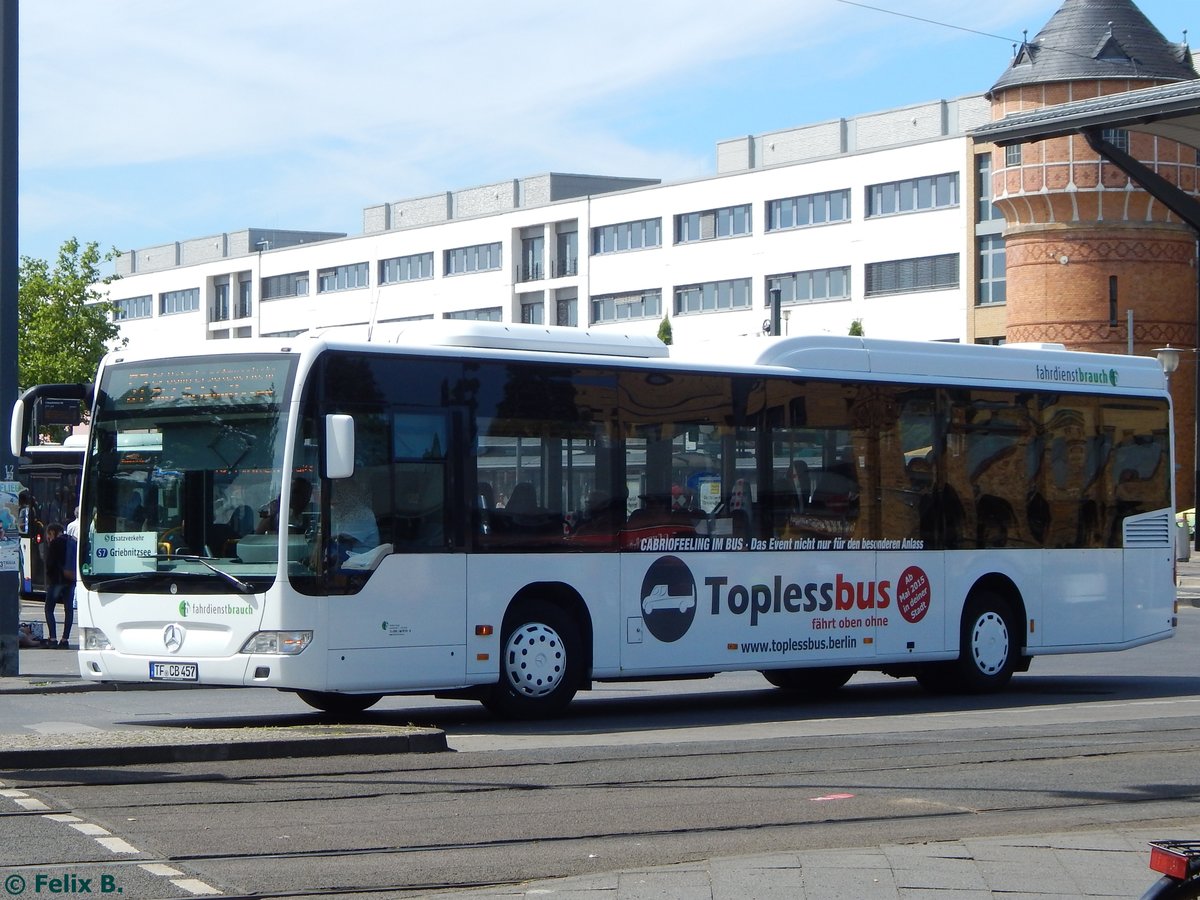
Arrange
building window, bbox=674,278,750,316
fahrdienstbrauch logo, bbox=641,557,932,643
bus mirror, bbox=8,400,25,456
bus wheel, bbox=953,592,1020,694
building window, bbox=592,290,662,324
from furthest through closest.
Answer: building window, bbox=592,290,662,324 < building window, bbox=674,278,750,316 < bus wheel, bbox=953,592,1020,694 < fahrdienstbrauch logo, bbox=641,557,932,643 < bus mirror, bbox=8,400,25,456

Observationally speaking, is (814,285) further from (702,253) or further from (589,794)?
(589,794)

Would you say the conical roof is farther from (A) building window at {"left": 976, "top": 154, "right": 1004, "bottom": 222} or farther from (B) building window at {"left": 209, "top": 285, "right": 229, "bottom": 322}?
(B) building window at {"left": 209, "top": 285, "right": 229, "bottom": 322}

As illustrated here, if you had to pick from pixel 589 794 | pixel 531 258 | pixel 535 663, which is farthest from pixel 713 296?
pixel 589 794

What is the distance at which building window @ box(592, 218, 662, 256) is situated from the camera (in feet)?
278

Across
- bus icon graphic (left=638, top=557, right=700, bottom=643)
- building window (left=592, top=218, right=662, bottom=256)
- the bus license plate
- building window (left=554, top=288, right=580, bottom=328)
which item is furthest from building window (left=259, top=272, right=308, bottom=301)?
the bus license plate

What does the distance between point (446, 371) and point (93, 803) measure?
17.8 ft

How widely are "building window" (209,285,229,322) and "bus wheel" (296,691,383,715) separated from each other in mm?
95075

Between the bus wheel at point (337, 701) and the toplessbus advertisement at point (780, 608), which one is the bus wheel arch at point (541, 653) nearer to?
the toplessbus advertisement at point (780, 608)

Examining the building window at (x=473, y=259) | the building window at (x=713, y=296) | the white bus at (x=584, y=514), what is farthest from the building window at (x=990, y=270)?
the white bus at (x=584, y=514)

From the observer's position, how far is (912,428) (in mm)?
17000

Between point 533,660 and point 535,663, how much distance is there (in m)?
0.03

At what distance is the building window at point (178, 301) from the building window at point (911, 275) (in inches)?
1965

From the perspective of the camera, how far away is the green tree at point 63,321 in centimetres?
5931

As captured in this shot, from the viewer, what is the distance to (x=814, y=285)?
Answer: 77.3 m
